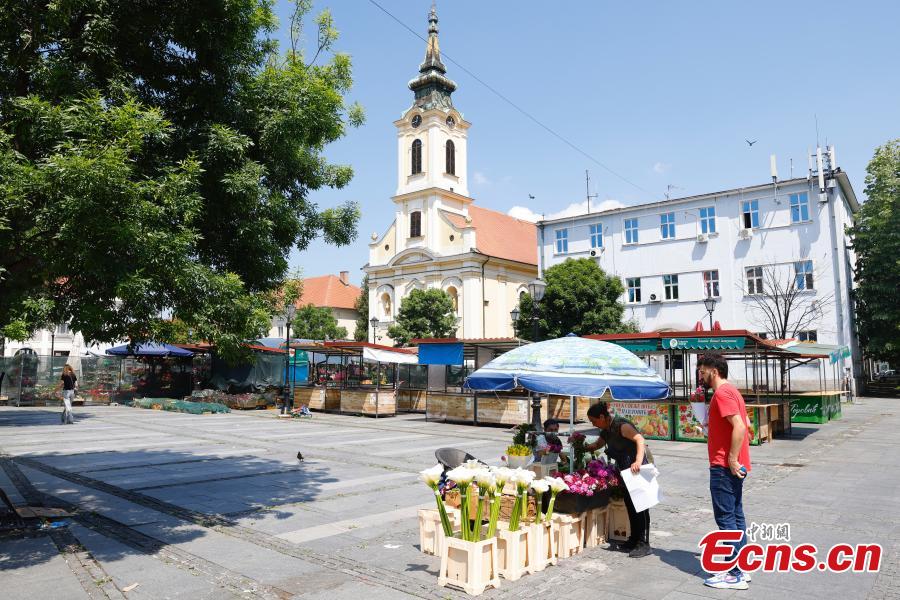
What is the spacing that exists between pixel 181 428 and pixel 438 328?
1273 inches

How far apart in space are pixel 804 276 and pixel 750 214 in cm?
508

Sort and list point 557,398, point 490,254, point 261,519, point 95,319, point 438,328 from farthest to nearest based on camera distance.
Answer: point 490,254
point 438,328
point 557,398
point 261,519
point 95,319

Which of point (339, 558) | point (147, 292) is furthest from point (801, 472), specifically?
point (147, 292)

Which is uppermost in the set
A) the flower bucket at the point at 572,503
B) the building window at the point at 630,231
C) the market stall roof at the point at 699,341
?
the building window at the point at 630,231

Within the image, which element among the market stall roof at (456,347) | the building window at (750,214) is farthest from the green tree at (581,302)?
the market stall roof at (456,347)

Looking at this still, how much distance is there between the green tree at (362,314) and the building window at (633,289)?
1425 inches

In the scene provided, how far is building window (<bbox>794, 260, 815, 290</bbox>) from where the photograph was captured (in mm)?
37156

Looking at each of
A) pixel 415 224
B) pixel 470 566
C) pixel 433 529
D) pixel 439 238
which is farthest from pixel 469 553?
pixel 415 224

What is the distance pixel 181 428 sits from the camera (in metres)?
19.1

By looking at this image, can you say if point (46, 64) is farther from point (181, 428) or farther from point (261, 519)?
point (181, 428)

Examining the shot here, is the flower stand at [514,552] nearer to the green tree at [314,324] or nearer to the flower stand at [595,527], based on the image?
the flower stand at [595,527]

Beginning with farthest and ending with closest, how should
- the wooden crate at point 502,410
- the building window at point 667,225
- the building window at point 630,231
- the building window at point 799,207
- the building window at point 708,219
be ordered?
the building window at point 630,231, the building window at point 667,225, the building window at point 708,219, the building window at point 799,207, the wooden crate at point 502,410

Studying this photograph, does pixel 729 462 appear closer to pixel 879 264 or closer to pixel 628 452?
pixel 628 452

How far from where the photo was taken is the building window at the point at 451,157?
195ft
